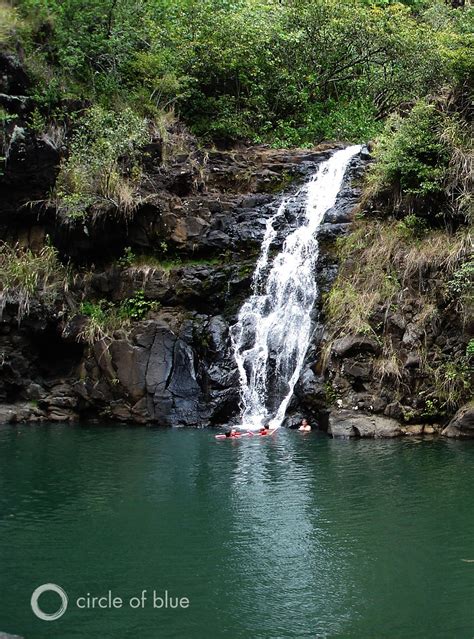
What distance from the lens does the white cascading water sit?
18.5m

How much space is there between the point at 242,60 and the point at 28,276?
12.4m

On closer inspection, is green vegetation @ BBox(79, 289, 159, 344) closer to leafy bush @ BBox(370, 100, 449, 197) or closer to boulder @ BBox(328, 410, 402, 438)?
boulder @ BBox(328, 410, 402, 438)

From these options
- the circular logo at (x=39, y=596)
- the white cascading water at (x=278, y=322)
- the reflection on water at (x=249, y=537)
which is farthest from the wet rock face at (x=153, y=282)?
the circular logo at (x=39, y=596)

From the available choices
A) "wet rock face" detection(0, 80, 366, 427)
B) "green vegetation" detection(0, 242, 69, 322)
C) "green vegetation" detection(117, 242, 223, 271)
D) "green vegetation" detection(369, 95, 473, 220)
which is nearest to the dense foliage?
"wet rock face" detection(0, 80, 366, 427)

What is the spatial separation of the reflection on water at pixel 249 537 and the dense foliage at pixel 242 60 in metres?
14.9

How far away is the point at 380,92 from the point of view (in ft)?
96.0

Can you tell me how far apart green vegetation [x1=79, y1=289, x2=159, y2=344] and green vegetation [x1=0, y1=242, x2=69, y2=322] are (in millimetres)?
1091

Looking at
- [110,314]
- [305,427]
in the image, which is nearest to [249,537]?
[305,427]

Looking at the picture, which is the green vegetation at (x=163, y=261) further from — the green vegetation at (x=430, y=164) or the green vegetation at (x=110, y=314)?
the green vegetation at (x=430, y=164)

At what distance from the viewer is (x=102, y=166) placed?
21922mm

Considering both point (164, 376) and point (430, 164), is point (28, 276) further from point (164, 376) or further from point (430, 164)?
point (430, 164)

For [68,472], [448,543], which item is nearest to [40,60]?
[68,472]

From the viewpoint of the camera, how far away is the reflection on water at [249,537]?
7043 mm

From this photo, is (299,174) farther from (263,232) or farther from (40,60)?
(40,60)
